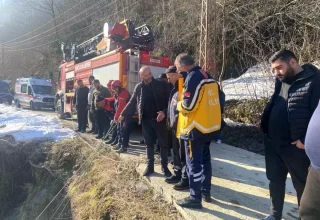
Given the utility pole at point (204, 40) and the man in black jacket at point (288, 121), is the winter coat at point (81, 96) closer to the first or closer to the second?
the utility pole at point (204, 40)

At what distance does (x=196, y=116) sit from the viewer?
3125mm

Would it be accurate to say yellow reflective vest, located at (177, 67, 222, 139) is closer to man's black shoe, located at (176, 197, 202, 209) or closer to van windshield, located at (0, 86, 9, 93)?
man's black shoe, located at (176, 197, 202, 209)

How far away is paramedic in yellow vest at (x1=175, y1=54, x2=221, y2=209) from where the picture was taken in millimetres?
3102

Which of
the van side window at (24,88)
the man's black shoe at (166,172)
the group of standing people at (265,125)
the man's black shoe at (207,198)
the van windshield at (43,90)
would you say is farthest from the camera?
the van side window at (24,88)

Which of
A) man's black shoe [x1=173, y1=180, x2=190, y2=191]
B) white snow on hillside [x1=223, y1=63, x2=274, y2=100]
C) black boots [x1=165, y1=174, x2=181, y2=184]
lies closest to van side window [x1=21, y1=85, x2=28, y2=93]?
white snow on hillside [x1=223, y1=63, x2=274, y2=100]

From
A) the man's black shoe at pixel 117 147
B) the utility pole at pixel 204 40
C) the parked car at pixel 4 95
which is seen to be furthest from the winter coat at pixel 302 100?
the parked car at pixel 4 95

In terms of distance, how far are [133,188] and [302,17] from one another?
23.8ft

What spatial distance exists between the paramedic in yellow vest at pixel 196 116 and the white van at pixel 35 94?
16793 mm

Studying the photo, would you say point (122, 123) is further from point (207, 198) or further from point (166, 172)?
point (207, 198)

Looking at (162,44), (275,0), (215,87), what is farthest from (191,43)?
(215,87)

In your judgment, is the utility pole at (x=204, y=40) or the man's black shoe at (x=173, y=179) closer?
the man's black shoe at (x=173, y=179)

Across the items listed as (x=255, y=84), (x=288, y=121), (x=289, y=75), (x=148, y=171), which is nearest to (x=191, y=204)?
(x=148, y=171)

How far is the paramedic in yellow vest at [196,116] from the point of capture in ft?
10.2

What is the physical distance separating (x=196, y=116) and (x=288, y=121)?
3.14 feet
